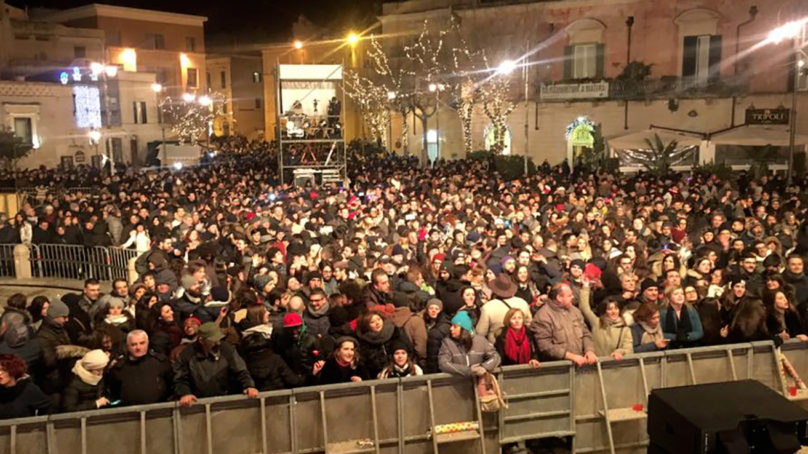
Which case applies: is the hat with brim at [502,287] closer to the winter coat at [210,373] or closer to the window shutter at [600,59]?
the winter coat at [210,373]

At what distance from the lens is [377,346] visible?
6.65m

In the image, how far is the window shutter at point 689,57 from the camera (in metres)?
29.5

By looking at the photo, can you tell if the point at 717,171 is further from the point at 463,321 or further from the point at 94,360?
the point at 94,360

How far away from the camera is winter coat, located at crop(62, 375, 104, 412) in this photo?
5703 millimetres

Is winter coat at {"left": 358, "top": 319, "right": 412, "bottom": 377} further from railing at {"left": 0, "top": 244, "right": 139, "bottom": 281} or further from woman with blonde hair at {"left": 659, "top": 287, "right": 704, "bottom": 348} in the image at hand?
railing at {"left": 0, "top": 244, "right": 139, "bottom": 281}

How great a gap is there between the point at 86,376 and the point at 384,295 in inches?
139

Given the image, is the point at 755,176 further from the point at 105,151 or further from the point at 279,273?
the point at 105,151

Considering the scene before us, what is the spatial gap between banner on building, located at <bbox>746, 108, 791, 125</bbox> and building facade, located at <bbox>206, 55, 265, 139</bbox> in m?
42.9

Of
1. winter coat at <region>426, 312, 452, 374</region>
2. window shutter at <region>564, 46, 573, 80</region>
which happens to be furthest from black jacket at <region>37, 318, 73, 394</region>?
window shutter at <region>564, 46, 573, 80</region>

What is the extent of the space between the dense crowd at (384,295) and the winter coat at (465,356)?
18mm

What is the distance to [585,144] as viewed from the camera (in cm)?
3122

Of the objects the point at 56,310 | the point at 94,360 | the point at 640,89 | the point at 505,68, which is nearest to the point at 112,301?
the point at 56,310

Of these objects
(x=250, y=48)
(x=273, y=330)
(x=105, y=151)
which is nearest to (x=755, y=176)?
(x=273, y=330)

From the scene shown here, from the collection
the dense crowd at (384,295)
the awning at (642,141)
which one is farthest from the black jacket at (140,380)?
the awning at (642,141)
